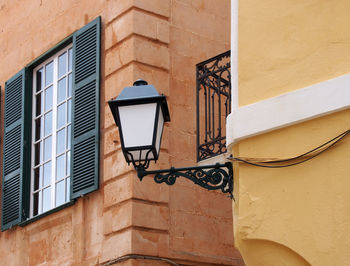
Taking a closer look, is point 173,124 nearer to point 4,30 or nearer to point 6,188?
point 6,188

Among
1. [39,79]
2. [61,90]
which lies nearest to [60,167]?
[61,90]

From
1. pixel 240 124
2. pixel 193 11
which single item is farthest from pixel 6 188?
pixel 240 124

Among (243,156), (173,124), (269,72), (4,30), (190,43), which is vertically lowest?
(243,156)

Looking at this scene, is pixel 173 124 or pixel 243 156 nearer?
pixel 243 156

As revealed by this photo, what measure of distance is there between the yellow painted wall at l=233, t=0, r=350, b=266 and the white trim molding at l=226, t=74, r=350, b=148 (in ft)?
0.20

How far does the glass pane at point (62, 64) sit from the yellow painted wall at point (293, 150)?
499cm

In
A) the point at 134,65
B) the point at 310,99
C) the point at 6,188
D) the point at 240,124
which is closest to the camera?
the point at 310,99

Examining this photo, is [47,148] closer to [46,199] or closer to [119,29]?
[46,199]

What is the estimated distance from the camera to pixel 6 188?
12.0 m

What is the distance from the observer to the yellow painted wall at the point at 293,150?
6051 millimetres

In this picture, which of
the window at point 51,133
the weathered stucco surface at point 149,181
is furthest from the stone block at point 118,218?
the window at point 51,133

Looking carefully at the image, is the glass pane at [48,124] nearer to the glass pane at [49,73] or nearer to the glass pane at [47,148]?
the glass pane at [47,148]

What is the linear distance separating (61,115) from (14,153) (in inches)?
38.3

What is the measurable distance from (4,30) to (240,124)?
723cm
